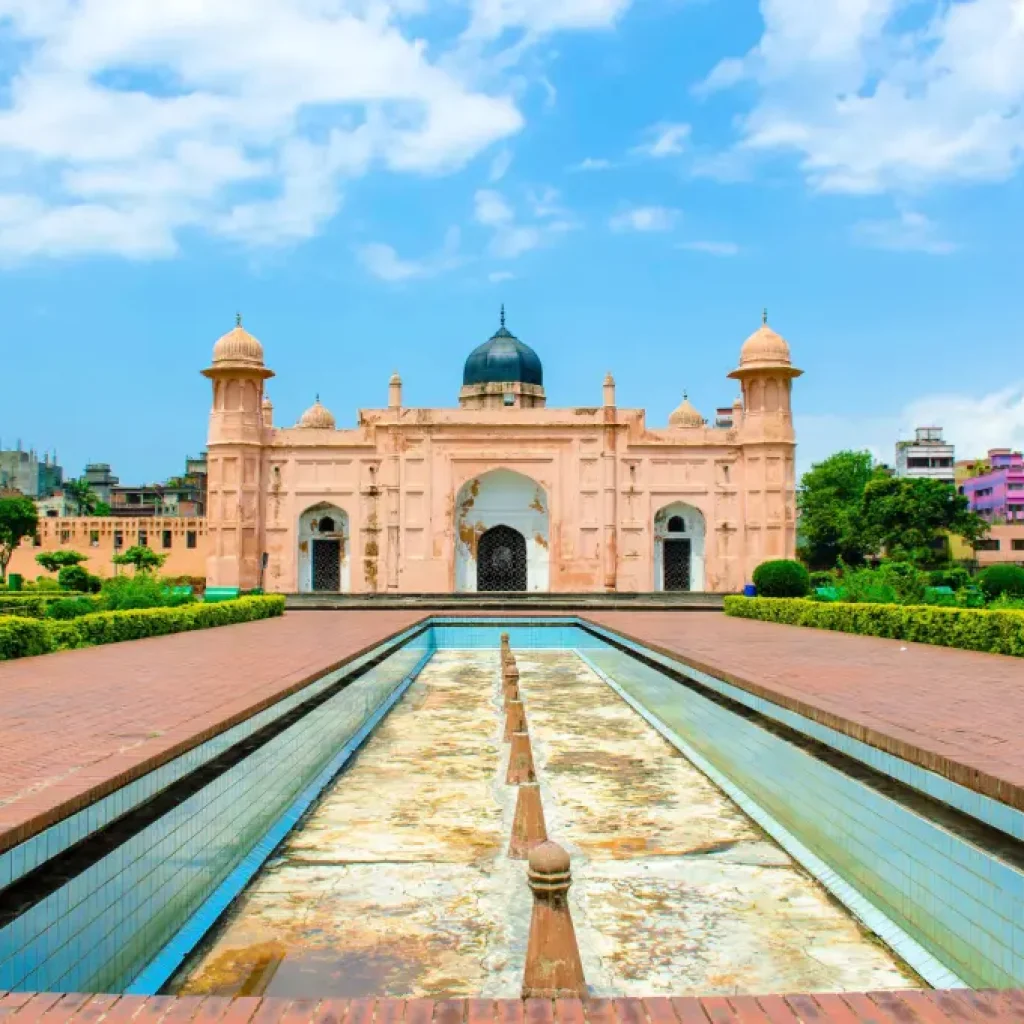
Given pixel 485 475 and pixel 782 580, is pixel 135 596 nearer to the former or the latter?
pixel 782 580

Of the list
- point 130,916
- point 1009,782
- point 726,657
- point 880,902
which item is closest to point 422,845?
point 130,916

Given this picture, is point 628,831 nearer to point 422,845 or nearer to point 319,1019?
point 422,845

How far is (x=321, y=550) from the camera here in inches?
1037

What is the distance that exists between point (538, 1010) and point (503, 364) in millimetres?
28195

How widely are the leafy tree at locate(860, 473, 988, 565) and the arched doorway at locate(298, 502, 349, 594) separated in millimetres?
20307

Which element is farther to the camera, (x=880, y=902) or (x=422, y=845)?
(x=422, y=845)

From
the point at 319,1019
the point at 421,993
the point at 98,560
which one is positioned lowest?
the point at 421,993

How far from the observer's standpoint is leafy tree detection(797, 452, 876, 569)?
40.7 meters

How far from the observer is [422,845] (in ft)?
16.2

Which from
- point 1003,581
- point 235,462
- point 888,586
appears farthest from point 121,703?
point 235,462

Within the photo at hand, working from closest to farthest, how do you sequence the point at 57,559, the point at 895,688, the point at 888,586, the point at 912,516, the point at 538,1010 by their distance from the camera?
the point at 538,1010
the point at 895,688
the point at 888,586
the point at 57,559
the point at 912,516

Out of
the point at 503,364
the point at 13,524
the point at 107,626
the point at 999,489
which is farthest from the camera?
the point at 999,489

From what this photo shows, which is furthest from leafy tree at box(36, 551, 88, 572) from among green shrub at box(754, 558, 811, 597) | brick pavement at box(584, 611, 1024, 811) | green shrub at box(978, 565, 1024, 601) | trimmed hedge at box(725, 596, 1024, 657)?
green shrub at box(978, 565, 1024, 601)

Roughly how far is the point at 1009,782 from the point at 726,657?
5.83m
